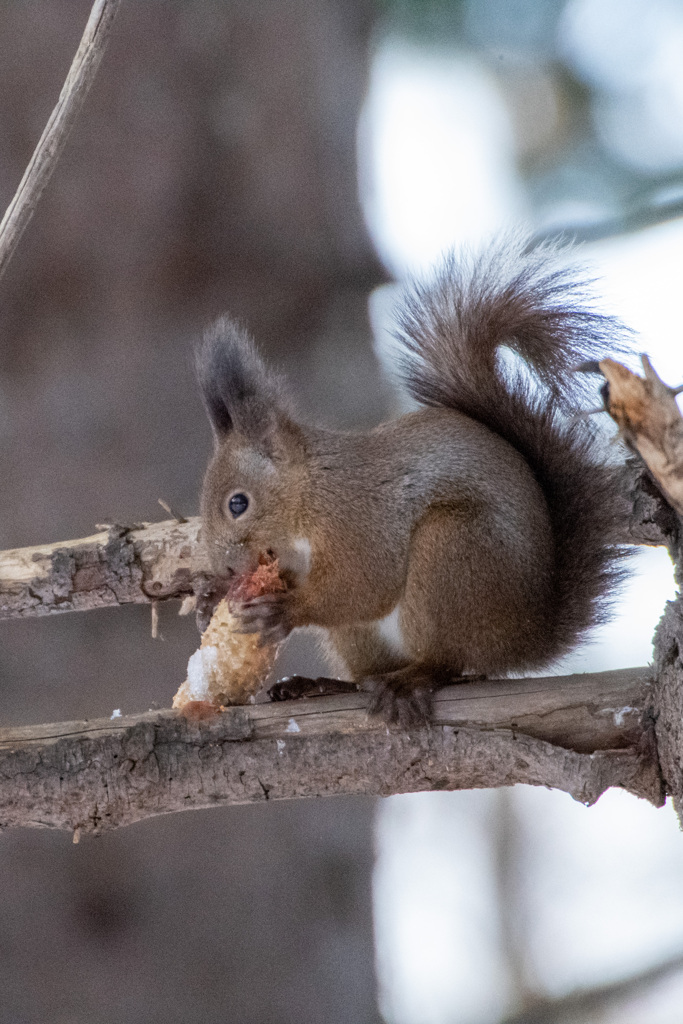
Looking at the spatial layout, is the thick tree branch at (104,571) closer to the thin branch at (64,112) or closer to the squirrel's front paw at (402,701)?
the squirrel's front paw at (402,701)

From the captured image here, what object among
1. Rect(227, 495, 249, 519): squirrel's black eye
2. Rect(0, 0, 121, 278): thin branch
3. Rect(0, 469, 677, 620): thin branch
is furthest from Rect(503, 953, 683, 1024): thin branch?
Rect(0, 0, 121, 278): thin branch

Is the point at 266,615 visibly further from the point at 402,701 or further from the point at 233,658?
the point at 402,701

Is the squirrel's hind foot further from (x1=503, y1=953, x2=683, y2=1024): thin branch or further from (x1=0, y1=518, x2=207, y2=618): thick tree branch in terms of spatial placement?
(x1=503, y1=953, x2=683, y2=1024): thin branch

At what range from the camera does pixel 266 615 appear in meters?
1.51

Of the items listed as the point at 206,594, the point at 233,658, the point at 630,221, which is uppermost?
the point at 630,221

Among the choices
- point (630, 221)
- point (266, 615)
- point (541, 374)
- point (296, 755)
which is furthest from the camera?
point (630, 221)

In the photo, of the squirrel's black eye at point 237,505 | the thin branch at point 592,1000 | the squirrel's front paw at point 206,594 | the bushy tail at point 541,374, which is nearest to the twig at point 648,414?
the bushy tail at point 541,374

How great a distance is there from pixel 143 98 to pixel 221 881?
235cm

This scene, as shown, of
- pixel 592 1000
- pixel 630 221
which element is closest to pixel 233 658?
pixel 630 221

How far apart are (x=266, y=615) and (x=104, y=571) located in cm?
39

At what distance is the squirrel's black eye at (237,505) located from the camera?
1606mm

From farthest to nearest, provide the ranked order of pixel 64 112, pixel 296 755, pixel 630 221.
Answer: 1. pixel 630 221
2. pixel 296 755
3. pixel 64 112

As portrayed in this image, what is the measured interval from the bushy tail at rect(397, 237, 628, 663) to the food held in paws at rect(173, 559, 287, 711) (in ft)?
1.73

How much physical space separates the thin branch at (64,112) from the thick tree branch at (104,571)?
0.79m
